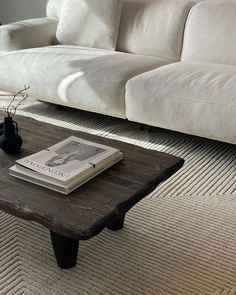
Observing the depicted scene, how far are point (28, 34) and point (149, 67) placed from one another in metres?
1.01

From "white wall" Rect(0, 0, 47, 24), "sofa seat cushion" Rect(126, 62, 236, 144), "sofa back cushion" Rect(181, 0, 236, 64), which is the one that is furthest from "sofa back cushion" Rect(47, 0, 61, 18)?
"sofa seat cushion" Rect(126, 62, 236, 144)

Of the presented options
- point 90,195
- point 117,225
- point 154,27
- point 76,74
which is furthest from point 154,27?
point 90,195

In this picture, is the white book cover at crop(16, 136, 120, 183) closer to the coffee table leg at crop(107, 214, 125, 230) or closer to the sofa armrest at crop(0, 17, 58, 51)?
the coffee table leg at crop(107, 214, 125, 230)

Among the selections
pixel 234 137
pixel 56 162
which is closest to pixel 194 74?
pixel 234 137

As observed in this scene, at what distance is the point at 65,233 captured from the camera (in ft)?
3.85

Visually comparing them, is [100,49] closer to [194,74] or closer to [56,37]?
[56,37]

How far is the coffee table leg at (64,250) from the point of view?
1.42 m

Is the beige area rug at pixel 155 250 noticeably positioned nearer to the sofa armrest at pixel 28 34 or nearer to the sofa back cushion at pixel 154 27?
the sofa back cushion at pixel 154 27

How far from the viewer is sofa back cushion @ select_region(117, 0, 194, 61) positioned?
2.84 m

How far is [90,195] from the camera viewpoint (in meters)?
1.32

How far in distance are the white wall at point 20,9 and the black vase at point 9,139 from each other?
8.77ft

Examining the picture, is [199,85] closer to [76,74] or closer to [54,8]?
[76,74]

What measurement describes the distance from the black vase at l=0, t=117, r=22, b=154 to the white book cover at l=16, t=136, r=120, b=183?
0.10 metres

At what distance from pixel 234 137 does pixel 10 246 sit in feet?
3.72
